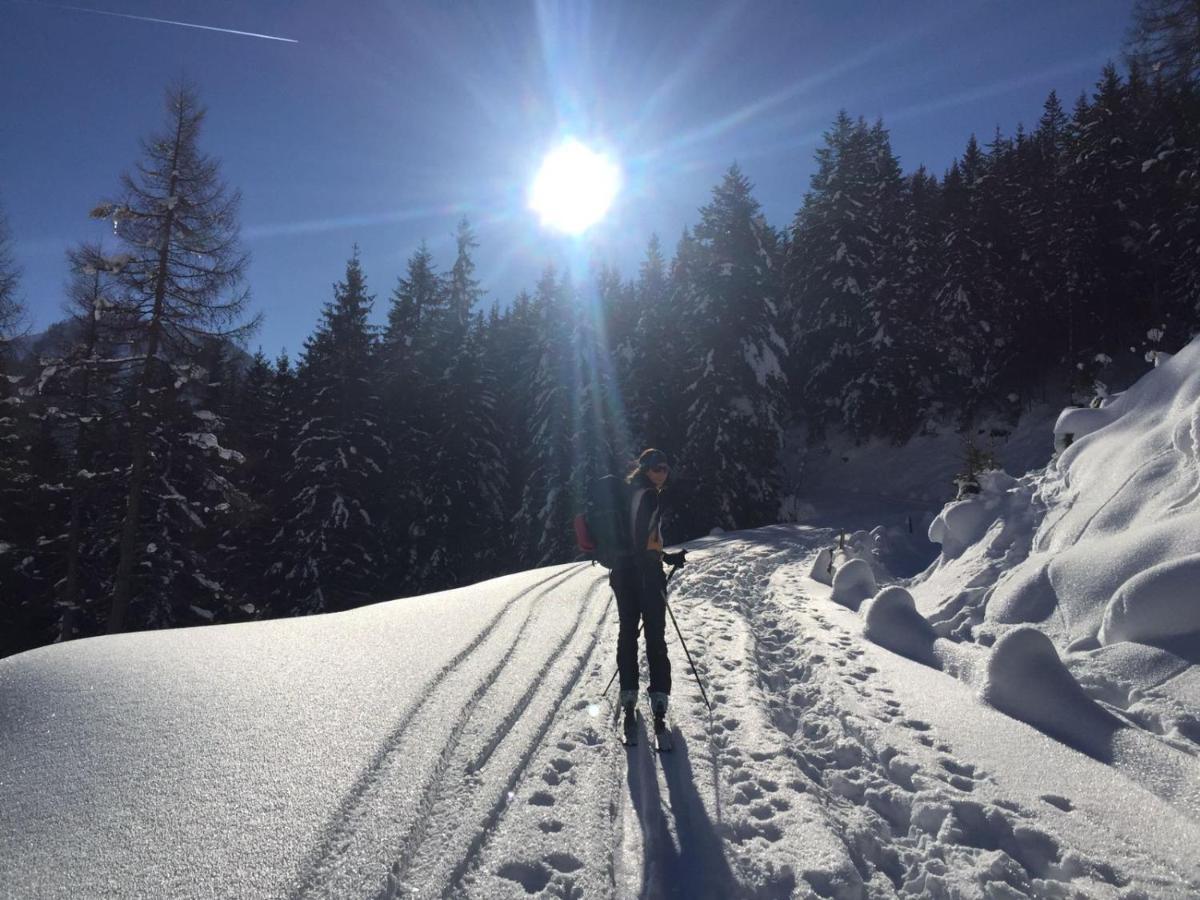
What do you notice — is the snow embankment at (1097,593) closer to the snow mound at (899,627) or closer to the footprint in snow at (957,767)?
the snow mound at (899,627)

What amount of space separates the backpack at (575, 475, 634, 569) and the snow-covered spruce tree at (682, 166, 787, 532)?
2061cm

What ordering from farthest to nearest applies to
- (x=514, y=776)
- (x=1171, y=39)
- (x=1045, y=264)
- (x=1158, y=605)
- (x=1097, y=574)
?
Answer: (x=1045, y=264) → (x=1171, y=39) → (x=1097, y=574) → (x=1158, y=605) → (x=514, y=776)

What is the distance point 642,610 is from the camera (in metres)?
4.66

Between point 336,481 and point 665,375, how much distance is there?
15.3 m

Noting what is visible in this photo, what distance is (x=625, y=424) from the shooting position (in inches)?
1040

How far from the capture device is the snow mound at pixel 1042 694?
3.93 metres

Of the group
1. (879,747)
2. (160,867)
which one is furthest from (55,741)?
(879,747)

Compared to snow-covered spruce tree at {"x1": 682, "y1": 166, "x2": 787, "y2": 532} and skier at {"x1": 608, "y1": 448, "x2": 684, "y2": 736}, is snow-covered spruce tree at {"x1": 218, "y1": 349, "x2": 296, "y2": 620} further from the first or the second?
skier at {"x1": 608, "y1": 448, "x2": 684, "y2": 736}

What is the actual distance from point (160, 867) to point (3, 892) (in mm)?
543

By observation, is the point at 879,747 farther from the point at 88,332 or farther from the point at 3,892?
the point at 88,332

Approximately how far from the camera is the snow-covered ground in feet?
8.95

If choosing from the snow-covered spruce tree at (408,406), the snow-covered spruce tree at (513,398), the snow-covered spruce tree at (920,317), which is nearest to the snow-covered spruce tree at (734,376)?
the snow-covered spruce tree at (920,317)

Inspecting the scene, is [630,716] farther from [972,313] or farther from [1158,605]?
[972,313]

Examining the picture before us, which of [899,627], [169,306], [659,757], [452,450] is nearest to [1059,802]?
[659,757]
